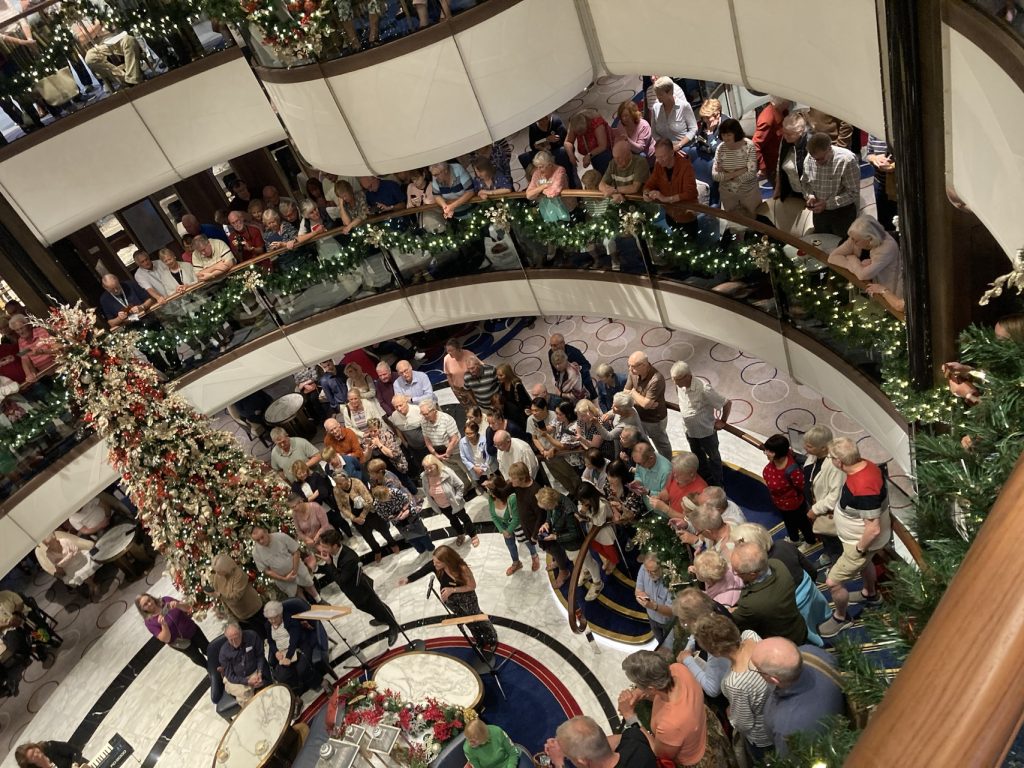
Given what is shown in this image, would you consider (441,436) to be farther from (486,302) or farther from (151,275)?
(151,275)

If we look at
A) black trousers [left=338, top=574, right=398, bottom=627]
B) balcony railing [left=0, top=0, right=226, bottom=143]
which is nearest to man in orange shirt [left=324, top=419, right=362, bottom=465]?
black trousers [left=338, top=574, right=398, bottom=627]

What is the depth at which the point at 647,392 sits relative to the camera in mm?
8406

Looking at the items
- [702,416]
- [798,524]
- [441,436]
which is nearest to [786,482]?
[798,524]

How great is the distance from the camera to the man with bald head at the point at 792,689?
4.26 m

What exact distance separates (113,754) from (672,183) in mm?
8331

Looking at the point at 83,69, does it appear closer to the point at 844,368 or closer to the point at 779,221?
the point at 779,221

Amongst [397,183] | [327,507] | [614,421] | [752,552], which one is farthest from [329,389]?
[752,552]

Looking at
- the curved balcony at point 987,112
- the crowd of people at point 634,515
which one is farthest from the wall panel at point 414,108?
the curved balcony at point 987,112

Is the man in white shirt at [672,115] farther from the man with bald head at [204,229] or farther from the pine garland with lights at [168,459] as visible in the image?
the pine garland with lights at [168,459]

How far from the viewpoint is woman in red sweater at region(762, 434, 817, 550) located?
684 cm

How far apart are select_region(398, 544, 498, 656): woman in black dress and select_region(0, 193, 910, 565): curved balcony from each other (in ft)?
12.1

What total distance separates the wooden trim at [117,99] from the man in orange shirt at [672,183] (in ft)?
18.7

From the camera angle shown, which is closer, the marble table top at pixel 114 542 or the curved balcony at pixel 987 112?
the curved balcony at pixel 987 112

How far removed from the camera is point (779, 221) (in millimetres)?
7875
